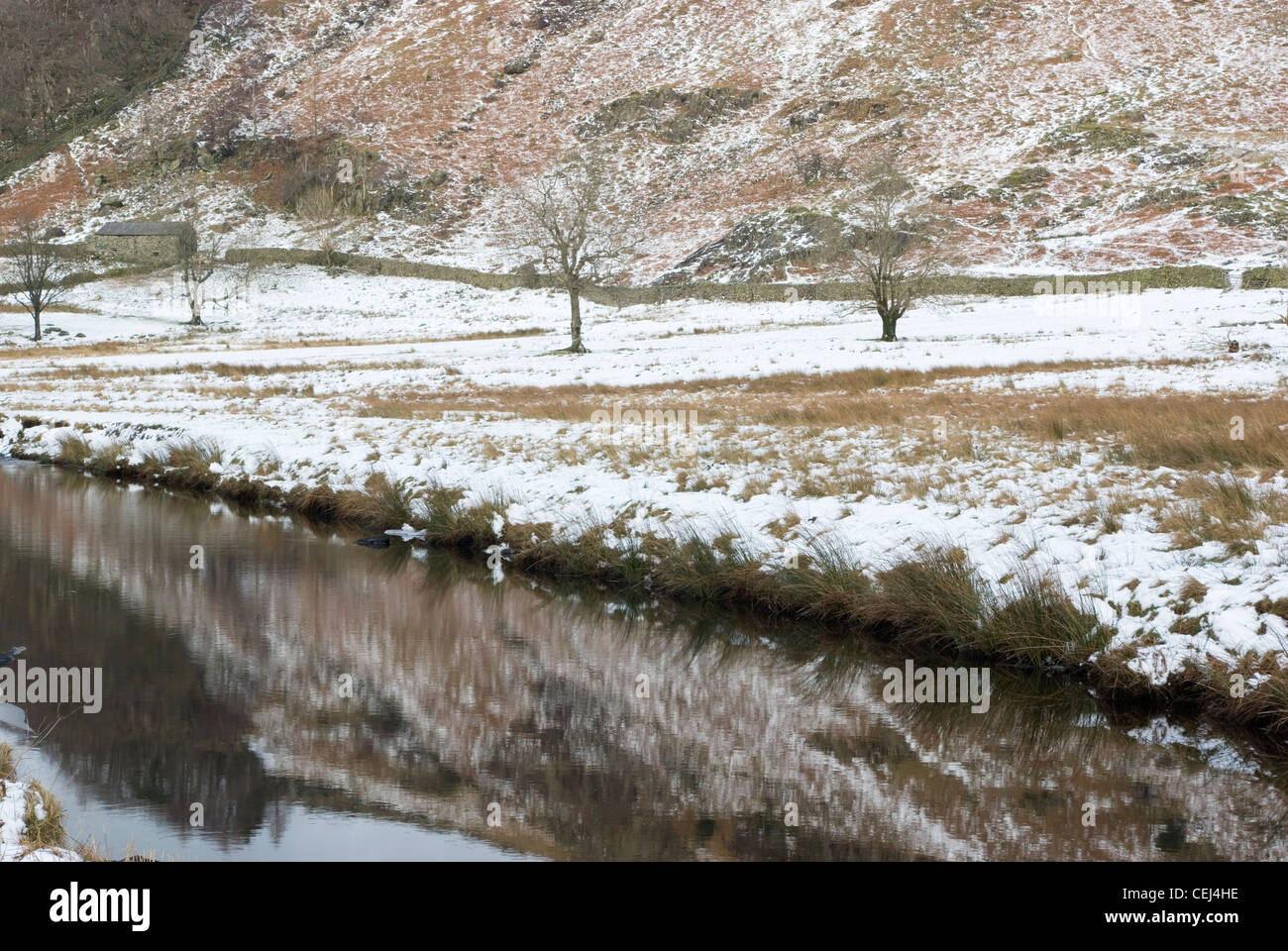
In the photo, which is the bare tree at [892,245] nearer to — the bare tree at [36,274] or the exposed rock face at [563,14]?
the bare tree at [36,274]

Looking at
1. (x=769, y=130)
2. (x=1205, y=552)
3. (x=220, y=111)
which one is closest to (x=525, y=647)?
(x=1205, y=552)

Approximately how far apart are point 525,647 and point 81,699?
4027 millimetres

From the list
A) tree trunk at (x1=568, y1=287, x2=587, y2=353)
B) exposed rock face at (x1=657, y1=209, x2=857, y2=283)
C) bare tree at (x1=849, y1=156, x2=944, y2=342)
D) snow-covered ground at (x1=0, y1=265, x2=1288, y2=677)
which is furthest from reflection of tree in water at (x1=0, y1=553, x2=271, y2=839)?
exposed rock face at (x1=657, y1=209, x2=857, y2=283)

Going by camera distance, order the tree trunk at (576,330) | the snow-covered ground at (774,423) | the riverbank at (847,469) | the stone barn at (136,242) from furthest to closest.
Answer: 1. the stone barn at (136,242)
2. the tree trunk at (576,330)
3. the snow-covered ground at (774,423)
4. the riverbank at (847,469)

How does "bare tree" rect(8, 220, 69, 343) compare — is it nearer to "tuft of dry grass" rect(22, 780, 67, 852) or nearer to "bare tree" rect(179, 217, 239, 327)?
"bare tree" rect(179, 217, 239, 327)

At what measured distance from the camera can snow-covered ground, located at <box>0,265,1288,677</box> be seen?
10.7 metres

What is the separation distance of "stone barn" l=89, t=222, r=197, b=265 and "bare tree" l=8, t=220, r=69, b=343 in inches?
150

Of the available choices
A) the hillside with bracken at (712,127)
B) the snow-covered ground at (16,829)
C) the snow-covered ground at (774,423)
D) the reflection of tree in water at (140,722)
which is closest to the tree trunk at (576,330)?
the snow-covered ground at (774,423)

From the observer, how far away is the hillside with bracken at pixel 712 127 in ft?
233

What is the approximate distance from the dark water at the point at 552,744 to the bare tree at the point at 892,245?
31.3 metres

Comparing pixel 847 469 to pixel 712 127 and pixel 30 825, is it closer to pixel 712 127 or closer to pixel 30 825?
pixel 30 825

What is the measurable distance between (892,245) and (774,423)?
76.4ft
